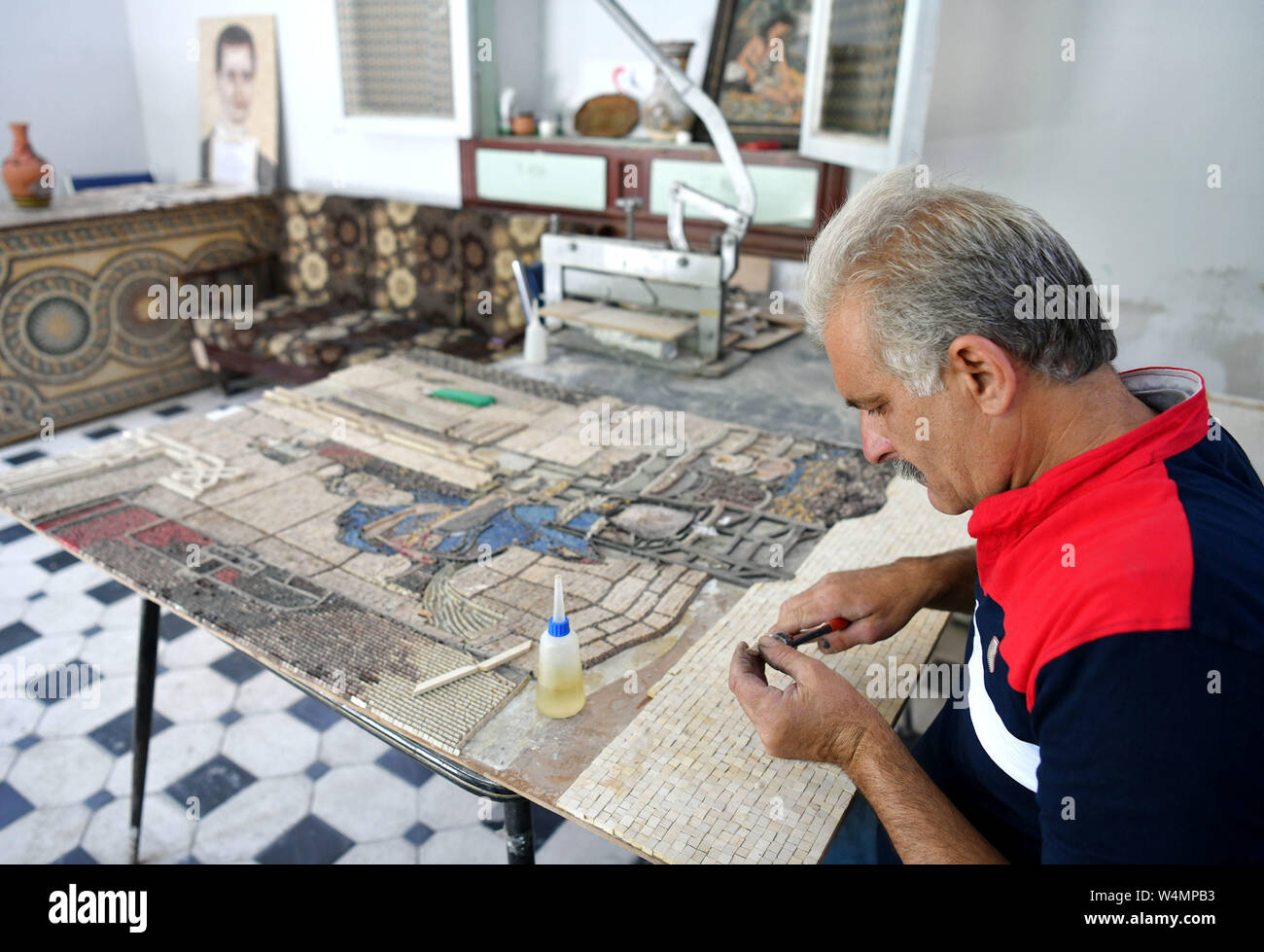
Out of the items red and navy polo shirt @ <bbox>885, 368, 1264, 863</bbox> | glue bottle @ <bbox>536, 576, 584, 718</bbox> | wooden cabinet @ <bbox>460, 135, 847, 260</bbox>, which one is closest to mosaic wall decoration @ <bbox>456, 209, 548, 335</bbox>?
wooden cabinet @ <bbox>460, 135, 847, 260</bbox>

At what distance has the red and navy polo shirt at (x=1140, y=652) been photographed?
2.58ft

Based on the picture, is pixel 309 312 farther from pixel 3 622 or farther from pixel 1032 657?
pixel 1032 657

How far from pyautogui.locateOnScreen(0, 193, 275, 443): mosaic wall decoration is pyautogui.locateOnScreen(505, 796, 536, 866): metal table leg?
4744mm

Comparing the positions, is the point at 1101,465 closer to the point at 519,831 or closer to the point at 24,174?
the point at 519,831

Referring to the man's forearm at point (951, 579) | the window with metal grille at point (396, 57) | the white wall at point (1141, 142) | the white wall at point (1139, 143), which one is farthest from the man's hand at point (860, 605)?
the window with metal grille at point (396, 57)

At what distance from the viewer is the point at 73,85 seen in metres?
6.02

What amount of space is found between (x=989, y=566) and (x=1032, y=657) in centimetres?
23

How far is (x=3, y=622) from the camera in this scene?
3.26 meters

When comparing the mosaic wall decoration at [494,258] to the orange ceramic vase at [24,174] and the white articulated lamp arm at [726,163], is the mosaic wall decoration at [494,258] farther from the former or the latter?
the orange ceramic vase at [24,174]

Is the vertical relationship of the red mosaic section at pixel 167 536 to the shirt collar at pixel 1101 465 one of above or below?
below

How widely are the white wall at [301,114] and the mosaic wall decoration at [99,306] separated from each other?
22.5 inches

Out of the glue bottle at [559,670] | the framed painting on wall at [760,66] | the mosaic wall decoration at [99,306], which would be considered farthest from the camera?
the mosaic wall decoration at [99,306]

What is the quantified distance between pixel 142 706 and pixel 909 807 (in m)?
1.95
